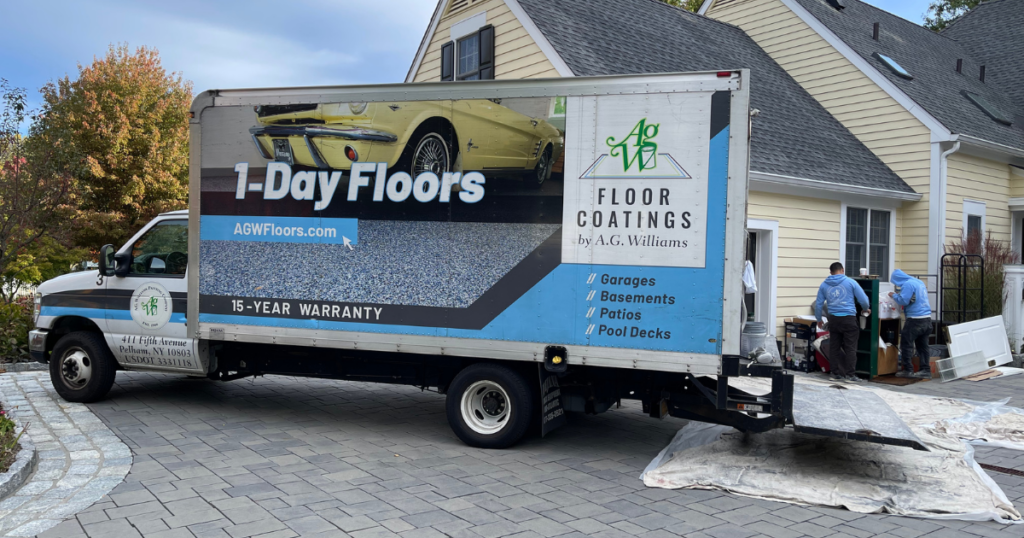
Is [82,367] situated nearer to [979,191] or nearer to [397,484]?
[397,484]

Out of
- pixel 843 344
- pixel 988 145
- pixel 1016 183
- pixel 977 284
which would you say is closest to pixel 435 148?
pixel 843 344

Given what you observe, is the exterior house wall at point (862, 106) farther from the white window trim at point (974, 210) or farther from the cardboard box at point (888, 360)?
the cardboard box at point (888, 360)

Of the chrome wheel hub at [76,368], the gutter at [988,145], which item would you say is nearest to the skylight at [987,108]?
the gutter at [988,145]

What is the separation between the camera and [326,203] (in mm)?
6816

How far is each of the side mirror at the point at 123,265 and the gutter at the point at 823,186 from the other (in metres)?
8.79

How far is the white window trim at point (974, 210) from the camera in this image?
50.6ft

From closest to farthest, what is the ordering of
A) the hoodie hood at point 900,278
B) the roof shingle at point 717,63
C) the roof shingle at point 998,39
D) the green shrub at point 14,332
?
the green shrub at point 14,332 → the hoodie hood at point 900,278 → the roof shingle at point 717,63 → the roof shingle at point 998,39

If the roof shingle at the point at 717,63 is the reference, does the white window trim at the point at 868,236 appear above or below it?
below

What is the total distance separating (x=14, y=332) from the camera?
11094 millimetres

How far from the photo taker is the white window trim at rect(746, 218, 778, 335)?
12734mm

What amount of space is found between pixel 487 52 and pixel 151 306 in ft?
28.4

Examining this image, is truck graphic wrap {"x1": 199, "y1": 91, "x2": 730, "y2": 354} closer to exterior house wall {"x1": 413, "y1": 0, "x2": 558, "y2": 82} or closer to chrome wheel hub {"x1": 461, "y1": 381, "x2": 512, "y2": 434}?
chrome wheel hub {"x1": 461, "y1": 381, "x2": 512, "y2": 434}

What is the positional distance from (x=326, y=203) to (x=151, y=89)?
66.3 ft

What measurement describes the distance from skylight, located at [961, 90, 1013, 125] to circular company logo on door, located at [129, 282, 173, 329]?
17.5 metres
